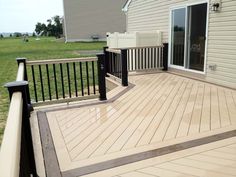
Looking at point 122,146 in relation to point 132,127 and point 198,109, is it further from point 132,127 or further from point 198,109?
point 198,109

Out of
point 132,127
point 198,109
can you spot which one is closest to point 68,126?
point 132,127

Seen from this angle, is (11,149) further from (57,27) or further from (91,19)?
(57,27)

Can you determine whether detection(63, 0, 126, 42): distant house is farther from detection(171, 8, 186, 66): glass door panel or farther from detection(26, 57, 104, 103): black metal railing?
detection(171, 8, 186, 66): glass door panel

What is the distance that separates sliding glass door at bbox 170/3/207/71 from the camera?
19.2ft

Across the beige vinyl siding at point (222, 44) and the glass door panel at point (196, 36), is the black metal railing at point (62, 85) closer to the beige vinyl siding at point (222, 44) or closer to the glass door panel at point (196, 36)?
the glass door panel at point (196, 36)

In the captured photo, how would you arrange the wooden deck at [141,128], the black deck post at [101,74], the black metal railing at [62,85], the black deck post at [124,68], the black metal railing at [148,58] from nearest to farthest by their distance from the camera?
the wooden deck at [141,128]
the black metal railing at [62,85]
the black deck post at [101,74]
the black deck post at [124,68]
the black metal railing at [148,58]

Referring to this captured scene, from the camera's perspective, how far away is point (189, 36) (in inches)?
247

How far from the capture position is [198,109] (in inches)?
150

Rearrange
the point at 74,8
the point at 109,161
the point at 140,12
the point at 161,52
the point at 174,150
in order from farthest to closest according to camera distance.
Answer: the point at 74,8
the point at 140,12
the point at 161,52
the point at 174,150
the point at 109,161

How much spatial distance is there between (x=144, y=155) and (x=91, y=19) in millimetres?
25059

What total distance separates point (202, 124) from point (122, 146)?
123 centimetres

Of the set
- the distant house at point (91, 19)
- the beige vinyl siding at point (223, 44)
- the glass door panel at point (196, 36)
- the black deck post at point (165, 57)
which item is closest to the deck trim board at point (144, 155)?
the beige vinyl siding at point (223, 44)

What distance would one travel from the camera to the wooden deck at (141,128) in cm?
237

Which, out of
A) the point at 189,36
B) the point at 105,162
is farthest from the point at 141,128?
the point at 189,36
